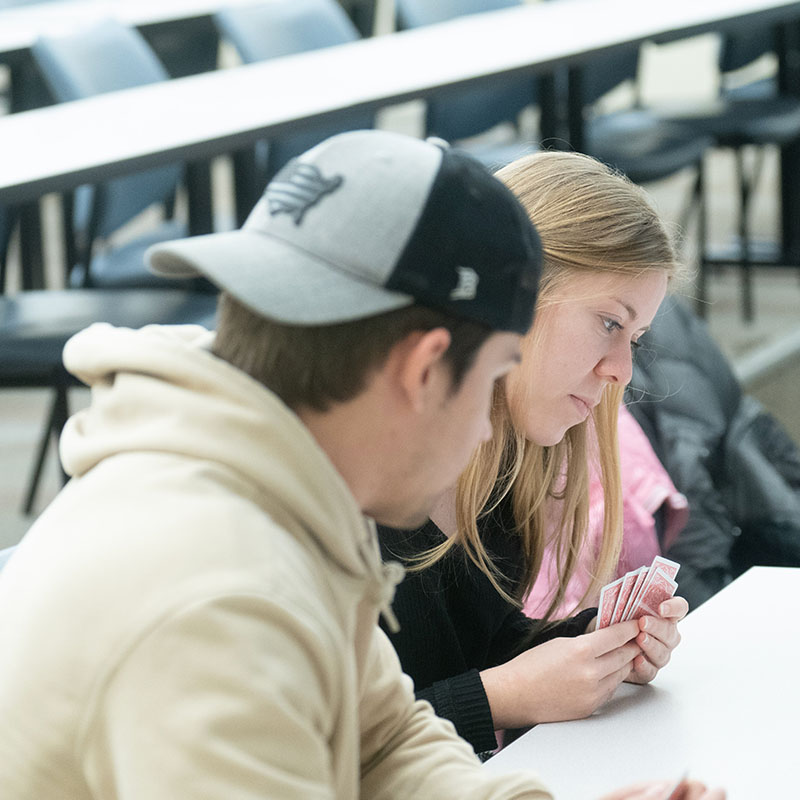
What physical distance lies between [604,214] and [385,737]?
704 millimetres

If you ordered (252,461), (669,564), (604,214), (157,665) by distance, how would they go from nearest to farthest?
1. (157,665)
2. (252,461)
3. (669,564)
4. (604,214)

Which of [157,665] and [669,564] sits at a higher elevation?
[157,665]

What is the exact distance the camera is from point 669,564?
1.30 metres

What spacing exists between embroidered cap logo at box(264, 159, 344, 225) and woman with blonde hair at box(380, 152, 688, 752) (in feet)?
2.08

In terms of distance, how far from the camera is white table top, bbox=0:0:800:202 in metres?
2.41

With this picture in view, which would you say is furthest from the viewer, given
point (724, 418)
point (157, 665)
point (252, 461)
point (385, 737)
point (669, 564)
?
point (724, 418)

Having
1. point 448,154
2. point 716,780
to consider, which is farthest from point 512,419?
point 448,154

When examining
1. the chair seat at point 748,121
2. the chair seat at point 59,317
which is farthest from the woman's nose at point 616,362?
the chair seat at point 748,121

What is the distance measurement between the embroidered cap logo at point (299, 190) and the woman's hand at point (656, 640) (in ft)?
2.19

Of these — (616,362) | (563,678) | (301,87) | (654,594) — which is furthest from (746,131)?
(563,678)

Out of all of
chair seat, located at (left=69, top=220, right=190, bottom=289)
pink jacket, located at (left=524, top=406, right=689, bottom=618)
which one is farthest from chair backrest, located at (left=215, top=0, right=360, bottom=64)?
pink jacket, located at (left=524, top=406, right=689, bottom=618)

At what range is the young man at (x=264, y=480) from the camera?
0.67 meters

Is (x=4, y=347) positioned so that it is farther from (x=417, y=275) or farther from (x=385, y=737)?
(x=417, y=275)

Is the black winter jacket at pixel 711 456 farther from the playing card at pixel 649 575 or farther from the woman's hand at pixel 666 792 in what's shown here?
the woman's hand at pixel 666 792
